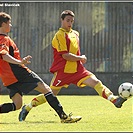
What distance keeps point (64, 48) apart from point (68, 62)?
27 cm

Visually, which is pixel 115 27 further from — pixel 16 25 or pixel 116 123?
pixel 116 123

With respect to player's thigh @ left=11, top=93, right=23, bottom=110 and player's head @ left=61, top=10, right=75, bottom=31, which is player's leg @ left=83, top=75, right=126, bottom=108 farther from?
player's thigh @ left=11, top=93, right=23, bottom=110

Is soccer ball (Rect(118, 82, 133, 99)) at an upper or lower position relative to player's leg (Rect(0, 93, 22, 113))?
upper

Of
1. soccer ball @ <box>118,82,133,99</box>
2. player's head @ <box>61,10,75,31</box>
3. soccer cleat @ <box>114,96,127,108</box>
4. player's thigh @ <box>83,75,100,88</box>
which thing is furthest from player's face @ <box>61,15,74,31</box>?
soccer cleat @ <box>114,96,127,108</box>

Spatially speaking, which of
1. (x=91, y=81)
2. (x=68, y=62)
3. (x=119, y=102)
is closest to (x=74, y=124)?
(x=119, y=102)

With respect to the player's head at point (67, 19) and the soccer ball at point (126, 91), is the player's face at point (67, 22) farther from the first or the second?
the soccer ball at point (126, 91)

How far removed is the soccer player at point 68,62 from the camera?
9.06 metres

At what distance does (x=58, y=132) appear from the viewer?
22.1 ft

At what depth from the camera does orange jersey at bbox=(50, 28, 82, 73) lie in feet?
29.8

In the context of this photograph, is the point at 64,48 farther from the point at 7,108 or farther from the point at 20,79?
the point at 7,108

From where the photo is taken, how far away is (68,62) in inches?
363

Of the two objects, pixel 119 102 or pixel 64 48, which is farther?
pixel 64 48

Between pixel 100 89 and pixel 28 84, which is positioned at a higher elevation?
pixel 28 84

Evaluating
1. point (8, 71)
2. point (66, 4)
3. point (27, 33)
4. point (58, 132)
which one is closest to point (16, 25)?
point (27, 33)
